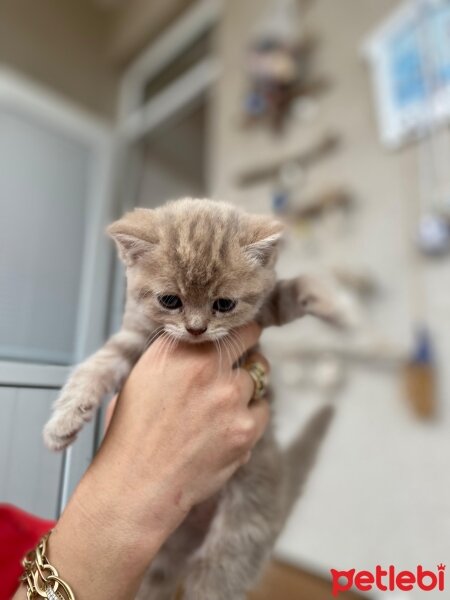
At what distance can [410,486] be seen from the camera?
97 centimetres

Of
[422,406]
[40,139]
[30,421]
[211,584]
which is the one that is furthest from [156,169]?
[422,406]

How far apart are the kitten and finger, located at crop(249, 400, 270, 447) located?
0.23 ft

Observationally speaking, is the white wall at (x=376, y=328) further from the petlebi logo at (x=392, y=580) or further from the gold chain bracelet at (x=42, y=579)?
the gold chain bracelet at (x=42, y=579)

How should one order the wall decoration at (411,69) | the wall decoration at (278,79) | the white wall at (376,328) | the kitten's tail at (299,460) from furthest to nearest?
1. the wall decoration at (278,79)
2. the wall decoration at (411,69)
3. the white wall at (376,328)
4. the kitten's tail at (299,460)

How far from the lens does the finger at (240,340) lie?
60cm

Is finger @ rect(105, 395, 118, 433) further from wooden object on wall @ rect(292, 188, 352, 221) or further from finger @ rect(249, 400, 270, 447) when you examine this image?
wooden object on wall @ rect(292, 188, 352, 221)

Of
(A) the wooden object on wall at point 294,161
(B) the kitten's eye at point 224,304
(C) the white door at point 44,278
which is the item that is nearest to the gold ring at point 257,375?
(B) the kitten's eye at point 224,304

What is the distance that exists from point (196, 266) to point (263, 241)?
0.32ft

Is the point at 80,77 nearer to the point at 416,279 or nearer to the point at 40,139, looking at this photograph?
the point at 40,139

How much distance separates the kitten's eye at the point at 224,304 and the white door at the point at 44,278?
0.50ft

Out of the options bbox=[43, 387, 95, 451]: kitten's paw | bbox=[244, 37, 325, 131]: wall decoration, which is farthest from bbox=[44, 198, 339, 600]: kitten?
bbox=[244, 37, 325, 131]: wall decoration

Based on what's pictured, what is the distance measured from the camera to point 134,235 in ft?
1.77

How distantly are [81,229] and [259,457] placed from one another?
0.45 metres

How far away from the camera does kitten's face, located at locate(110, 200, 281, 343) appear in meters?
0.56
